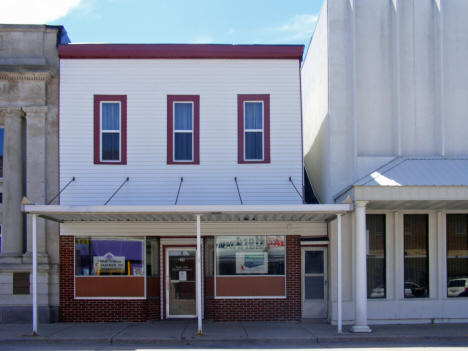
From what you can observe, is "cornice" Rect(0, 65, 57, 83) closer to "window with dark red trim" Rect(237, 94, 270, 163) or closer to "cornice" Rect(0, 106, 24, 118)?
"cornice" Rect(0, 106, 24, 118)

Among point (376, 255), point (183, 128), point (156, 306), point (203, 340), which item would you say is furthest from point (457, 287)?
point (183, 128)

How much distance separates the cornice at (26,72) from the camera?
47.9 feet

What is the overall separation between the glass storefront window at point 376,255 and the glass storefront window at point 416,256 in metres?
0.66

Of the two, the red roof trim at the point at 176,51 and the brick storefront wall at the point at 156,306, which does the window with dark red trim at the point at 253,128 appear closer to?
the red roof trim at the point at 176,51

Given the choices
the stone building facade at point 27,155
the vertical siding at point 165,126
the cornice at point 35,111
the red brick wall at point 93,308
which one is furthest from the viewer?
the cornice at point 35,111

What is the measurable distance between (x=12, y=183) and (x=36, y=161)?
94 cm

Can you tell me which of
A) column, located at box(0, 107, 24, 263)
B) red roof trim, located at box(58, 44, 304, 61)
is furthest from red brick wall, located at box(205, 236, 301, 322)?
red roof trim, located at box(58, 44, 304, 61)

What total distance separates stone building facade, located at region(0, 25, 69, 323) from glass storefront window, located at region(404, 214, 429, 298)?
394 inches

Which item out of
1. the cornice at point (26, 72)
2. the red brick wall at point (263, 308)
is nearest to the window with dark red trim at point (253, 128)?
the red brick wall at point (263, 308)

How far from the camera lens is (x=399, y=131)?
14492mm

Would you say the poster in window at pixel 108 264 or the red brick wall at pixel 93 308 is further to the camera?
the poster in window at pixel 108 264

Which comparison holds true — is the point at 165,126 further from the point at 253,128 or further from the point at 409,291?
the point at 409,291

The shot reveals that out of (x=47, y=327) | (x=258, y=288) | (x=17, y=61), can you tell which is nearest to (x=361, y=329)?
(x=258, y=288)

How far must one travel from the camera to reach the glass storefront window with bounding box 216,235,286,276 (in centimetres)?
1483
